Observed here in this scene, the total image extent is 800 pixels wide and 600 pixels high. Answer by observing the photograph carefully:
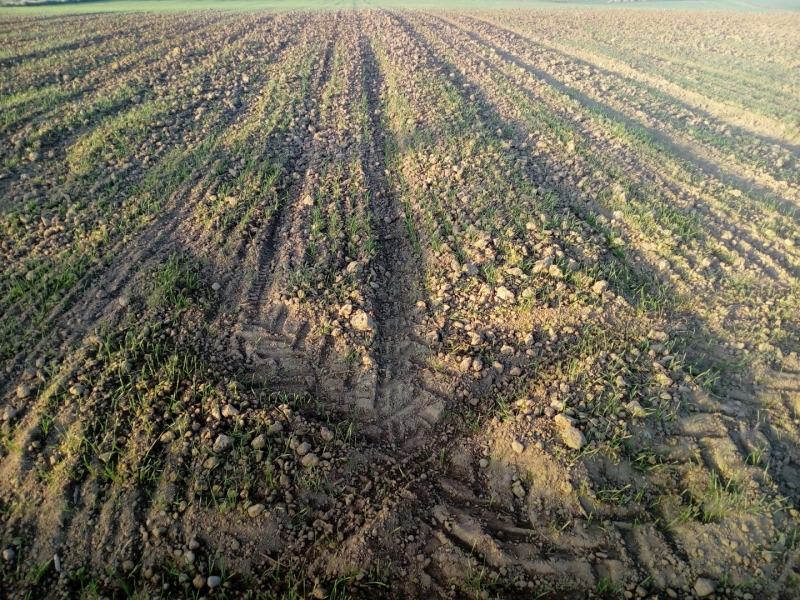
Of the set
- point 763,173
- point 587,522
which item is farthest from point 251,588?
point 763,173

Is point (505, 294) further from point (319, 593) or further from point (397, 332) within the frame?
point (319, 593)

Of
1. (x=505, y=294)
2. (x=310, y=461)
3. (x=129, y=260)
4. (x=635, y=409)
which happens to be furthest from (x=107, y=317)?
(x=635, y=409)

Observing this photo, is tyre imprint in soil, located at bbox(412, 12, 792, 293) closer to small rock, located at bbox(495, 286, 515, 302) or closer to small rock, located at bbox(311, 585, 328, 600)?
small rock, located at bbox(495, 286, 515, 302)

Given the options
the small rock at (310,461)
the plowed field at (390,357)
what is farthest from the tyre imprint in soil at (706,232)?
the small rock at (310,461)

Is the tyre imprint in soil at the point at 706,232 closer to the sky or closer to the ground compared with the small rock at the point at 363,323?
closer to the sky

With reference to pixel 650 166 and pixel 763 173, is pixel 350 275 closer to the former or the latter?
pixel 650 166

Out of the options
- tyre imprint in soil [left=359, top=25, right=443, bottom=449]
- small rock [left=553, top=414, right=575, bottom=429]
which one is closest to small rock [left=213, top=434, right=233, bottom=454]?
tyre imprint in soil [left=359, top=25, right=443, bottom=449]

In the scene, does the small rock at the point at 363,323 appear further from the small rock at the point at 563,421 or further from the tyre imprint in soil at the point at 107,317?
the small rock at the point at 563,421
